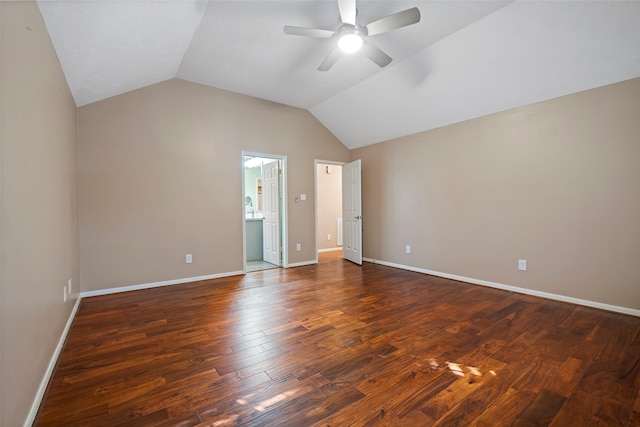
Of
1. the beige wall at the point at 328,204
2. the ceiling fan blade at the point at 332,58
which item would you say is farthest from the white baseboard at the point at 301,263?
the ceiling fan blade at the point at 332,58

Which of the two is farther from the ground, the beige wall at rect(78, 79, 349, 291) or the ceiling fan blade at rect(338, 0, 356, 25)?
the ceiling fan blade at rect(338, 0, 356, 25)

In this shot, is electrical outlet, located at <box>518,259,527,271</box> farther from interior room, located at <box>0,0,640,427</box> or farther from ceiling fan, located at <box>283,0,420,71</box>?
ceiling fan, located at <box>283,0,420,71</box>

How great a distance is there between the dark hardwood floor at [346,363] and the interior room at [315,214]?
20mm

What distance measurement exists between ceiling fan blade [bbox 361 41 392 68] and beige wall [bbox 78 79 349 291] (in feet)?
8.17

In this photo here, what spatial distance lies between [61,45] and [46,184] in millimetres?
1212

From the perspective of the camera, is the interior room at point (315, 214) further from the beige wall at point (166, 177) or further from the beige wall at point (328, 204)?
the beige wall at point (328, 204)

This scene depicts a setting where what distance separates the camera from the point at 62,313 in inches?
93.7

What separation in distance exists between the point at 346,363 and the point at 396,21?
273 cm

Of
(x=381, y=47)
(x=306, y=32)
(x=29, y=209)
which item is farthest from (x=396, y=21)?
(x=29, y=209)

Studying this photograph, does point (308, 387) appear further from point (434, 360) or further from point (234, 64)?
point (234, 64)

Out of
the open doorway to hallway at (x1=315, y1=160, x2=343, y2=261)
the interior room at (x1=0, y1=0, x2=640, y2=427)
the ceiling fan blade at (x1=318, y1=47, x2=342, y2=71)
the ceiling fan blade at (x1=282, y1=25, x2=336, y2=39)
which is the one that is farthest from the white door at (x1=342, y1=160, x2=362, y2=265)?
the ceiling fan blade at (x1=282, y1=25, x2=336, y2=39)

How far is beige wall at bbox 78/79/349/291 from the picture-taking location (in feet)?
11.8

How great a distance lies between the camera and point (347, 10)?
228 cm

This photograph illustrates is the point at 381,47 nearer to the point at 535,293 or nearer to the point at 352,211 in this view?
the point at 352,211
